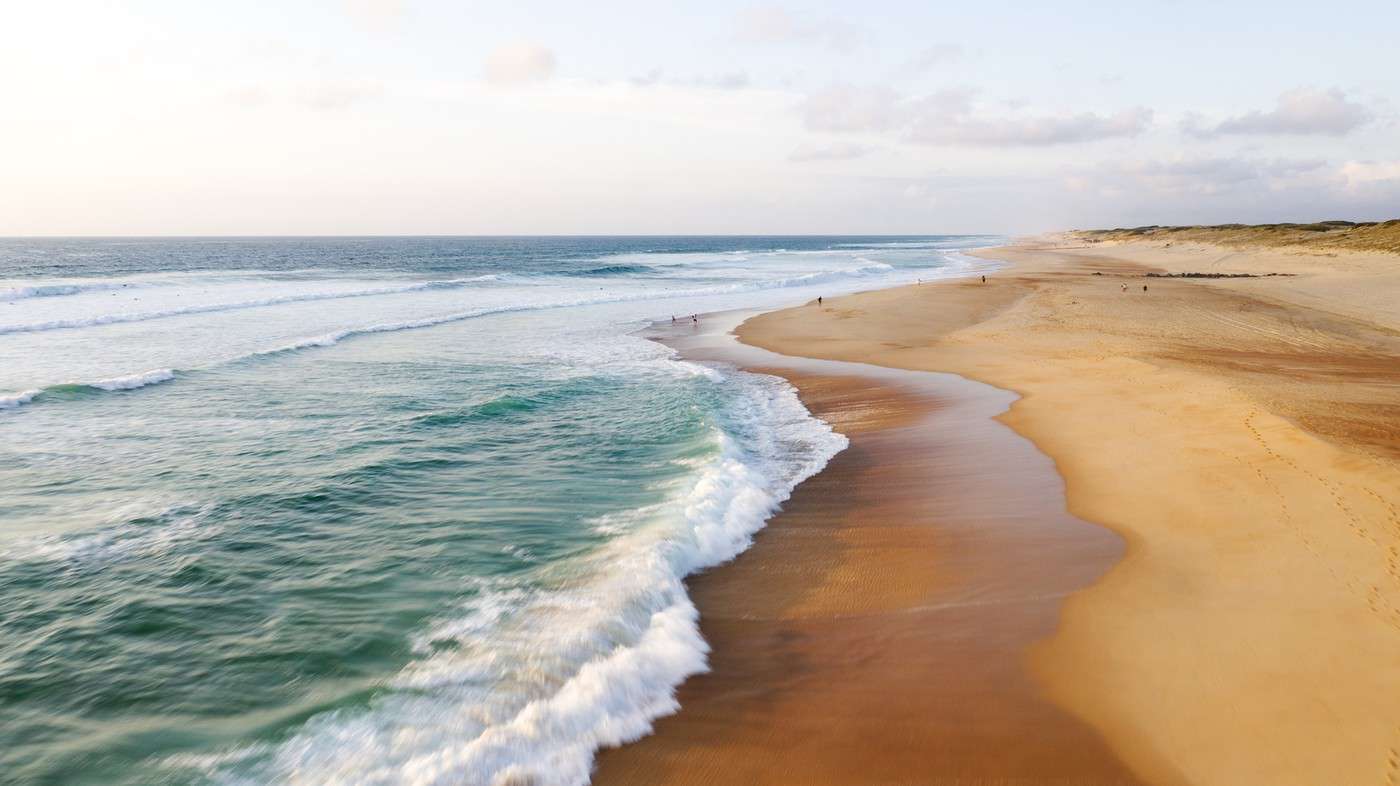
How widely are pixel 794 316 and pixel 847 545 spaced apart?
79.2 ft

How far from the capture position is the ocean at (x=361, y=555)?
6.00 m

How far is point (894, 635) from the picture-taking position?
714 cm

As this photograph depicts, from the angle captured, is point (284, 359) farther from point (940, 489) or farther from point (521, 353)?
point (940, 489)

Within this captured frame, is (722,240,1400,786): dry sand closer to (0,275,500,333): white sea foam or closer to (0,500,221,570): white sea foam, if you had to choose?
(0,500,221,570): white sea foam

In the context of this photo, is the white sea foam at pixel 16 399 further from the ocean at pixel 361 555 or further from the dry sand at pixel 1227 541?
the dry sand at pixel 1227 541

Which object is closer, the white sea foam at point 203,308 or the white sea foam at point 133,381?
the white sea foam at point 133,381

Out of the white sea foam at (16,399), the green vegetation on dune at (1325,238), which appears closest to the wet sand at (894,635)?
the white sea foam at (16,399)

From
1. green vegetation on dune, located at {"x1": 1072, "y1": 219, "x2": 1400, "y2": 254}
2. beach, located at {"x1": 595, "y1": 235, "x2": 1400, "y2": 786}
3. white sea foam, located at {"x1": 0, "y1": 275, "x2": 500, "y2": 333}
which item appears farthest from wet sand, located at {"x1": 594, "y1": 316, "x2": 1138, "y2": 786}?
green vegetation on dune, located at {"x1": 1072, "y1": 219, "x2": 1400, "y2": 254}

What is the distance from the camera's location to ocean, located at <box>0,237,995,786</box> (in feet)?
19.7

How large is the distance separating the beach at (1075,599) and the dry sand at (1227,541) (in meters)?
0.03

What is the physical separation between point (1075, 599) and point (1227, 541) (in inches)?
93.9

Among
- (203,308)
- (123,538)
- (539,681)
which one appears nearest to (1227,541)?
(539,681)

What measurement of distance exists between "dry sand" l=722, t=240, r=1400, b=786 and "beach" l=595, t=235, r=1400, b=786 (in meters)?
0.03

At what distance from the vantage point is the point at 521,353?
2481 centimetres
